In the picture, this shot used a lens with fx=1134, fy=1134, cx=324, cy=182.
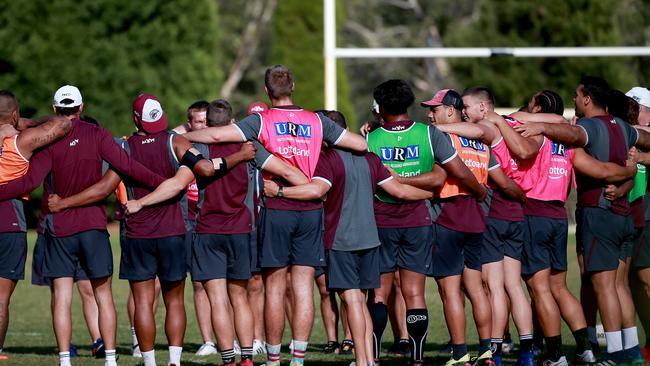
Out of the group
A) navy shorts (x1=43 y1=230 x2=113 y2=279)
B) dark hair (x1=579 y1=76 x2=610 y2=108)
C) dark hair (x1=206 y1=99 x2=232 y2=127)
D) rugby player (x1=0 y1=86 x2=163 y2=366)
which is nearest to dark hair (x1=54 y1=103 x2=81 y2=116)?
rugby player (x1=0 y1=86 x2=163 y2=366)

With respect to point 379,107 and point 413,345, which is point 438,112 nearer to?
point 379,107

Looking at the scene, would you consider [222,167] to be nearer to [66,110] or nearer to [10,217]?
[66,110]

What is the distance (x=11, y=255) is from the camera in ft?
34.6

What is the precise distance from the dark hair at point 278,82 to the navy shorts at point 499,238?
229 cm

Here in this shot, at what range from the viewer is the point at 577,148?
10.4m

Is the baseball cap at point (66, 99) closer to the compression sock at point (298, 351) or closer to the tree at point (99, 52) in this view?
the compression sock at point (298, 351)

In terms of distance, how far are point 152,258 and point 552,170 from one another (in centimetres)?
371

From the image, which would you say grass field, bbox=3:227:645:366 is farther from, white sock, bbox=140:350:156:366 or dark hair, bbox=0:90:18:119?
dark hair, bbox=0:90:18:119

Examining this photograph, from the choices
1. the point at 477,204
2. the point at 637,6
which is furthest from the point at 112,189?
the point at 637,6

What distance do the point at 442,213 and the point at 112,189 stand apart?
2.89 m

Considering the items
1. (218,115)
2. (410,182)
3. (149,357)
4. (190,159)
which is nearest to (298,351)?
(149,357)

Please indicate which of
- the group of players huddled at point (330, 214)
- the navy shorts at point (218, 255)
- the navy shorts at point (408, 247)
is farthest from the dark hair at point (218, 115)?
the navy shorts at point (408, 247)

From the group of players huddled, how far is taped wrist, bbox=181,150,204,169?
1cm

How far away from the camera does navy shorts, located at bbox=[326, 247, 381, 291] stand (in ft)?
31.2
